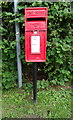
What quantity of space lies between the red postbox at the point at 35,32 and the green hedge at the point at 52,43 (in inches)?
16.3

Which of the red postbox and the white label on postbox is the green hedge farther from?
the white label on postbox

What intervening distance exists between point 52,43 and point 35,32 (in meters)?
0.68

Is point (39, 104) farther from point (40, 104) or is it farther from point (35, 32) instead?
point (35, 32)

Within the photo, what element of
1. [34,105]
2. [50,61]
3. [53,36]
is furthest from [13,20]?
[34,105]

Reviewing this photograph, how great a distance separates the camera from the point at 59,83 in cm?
320

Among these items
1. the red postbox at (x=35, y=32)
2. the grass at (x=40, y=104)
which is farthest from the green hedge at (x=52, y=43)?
the red postbox at (x=35, y=32)

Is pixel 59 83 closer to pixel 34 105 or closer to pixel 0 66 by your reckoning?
pixel 34 105

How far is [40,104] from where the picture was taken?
2.68 meters

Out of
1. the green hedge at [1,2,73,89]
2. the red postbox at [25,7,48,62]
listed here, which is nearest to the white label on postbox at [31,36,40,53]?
the red postbox at [25,7,48,62]

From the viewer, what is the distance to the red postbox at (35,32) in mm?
2268

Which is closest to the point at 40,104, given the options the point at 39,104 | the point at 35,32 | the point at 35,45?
the point at 39,104

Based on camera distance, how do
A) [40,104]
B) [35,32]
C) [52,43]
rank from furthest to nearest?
[52,43]
[40,104]
[35,32]

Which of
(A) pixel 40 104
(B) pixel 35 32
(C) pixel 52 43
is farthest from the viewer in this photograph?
(C) pixel 52 43

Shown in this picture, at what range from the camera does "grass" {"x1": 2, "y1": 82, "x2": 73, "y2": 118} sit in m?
2.45
